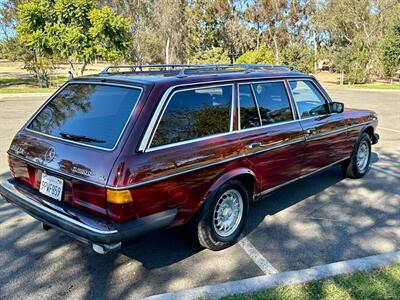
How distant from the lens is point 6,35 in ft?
111

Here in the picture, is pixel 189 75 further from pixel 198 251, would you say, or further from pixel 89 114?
pixel 198 251

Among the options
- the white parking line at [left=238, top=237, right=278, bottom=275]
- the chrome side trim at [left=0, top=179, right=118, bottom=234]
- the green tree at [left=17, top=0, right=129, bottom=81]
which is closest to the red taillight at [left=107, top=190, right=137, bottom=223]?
the chrome side trim at [left=0, top=179, right=118, bottom=234]

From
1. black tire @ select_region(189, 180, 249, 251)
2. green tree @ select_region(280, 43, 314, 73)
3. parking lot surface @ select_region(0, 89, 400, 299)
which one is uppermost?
green tree @ select_region(280, 43, 314, 73)

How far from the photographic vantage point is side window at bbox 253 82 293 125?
4.19m

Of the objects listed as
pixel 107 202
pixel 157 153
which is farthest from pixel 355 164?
pixel 107 202

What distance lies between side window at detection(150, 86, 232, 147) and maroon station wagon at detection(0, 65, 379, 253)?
10 millimetres

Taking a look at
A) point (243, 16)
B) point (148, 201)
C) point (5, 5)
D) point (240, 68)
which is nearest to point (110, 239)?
point (148, 201)

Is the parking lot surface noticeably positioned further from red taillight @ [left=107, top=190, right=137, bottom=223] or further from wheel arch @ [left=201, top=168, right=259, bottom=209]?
wheel arch @ [left=201, top=168, right=259, bottom=209]

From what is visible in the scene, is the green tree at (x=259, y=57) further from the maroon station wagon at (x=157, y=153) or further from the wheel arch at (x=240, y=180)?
the wheel arch at (x=240, y=180)

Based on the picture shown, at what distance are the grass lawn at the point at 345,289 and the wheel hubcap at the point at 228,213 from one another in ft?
3.05

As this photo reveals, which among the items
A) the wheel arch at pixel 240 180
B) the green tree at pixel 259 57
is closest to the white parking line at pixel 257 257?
the wheel arch at pixel 240 180

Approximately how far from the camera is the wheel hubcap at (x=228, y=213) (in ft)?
12.4

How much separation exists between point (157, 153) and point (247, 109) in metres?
1.32

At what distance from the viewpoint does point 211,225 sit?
144 inches
